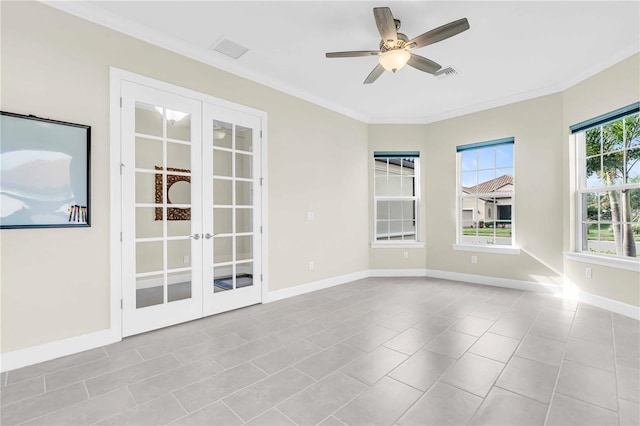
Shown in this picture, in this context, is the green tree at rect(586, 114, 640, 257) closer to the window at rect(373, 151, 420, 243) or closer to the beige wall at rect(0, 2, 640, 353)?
the beige wall at rect(0, 2, 640, 353)

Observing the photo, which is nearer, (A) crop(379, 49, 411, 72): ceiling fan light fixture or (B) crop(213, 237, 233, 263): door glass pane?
(A) crop(379, 49, 411, 72): ceiling fan light fixture

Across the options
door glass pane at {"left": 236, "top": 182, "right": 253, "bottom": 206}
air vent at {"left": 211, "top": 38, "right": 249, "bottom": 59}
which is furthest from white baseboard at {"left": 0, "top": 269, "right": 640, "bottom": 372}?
air vent at {"left": 211, "top": 38, "right": 249, "bottom": 59}

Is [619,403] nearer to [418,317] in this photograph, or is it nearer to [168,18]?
[418,317]

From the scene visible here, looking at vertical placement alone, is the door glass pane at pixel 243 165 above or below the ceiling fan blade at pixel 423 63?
below

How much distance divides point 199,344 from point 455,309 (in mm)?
2913

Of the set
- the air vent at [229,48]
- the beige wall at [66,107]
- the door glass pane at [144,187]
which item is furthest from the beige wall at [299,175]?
the door glass pane at [144,187]

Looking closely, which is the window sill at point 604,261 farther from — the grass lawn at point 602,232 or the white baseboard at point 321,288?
the white baseboard at point 321,288

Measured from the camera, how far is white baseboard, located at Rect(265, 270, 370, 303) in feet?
13.5

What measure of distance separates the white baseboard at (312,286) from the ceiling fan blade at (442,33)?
3257mm

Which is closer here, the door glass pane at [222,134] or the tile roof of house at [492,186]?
the door glass pane at [222,134]

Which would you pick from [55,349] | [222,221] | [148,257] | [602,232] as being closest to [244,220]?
[222,221]

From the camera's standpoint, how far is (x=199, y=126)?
341 centimetres

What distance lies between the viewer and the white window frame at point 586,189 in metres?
3.49

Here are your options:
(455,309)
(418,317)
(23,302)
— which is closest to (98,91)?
(23,302)
